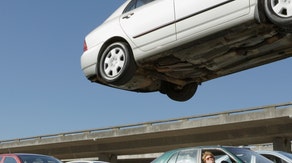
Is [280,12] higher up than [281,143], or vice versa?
[281,143]

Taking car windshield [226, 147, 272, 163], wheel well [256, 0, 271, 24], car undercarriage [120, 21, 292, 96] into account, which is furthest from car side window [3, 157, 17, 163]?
wheel well [256, 0, 271, 24]

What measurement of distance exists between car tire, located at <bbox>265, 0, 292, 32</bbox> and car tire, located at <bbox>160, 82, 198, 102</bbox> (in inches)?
102

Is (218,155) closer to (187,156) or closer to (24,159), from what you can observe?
(187,156)

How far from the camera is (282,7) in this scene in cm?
670

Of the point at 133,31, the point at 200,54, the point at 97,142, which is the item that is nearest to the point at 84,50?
the point at 133,31

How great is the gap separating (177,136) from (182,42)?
1241 inches

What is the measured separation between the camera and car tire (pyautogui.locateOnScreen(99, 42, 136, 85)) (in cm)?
830

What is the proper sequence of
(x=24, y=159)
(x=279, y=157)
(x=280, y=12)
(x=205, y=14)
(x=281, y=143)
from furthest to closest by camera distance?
(x=281, y=143) → (x=279, y=157) → (x=24, y=159) → (x=205, y=14) → (x=280, y=12)

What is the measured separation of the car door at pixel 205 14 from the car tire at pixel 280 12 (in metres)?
0.28

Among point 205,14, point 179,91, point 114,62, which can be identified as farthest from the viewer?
point 179,91

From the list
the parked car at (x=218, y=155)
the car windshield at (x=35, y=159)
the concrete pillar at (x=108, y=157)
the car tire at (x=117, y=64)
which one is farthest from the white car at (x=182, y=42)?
the concrete pillar at (x=108, y=157)

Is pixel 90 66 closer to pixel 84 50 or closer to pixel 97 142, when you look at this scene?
pixel 84 50

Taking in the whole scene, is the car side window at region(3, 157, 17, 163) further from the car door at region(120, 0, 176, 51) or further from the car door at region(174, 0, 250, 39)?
the car door at region(174, 0, 250, 39)

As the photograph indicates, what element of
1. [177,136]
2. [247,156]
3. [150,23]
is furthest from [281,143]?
[150,23]
